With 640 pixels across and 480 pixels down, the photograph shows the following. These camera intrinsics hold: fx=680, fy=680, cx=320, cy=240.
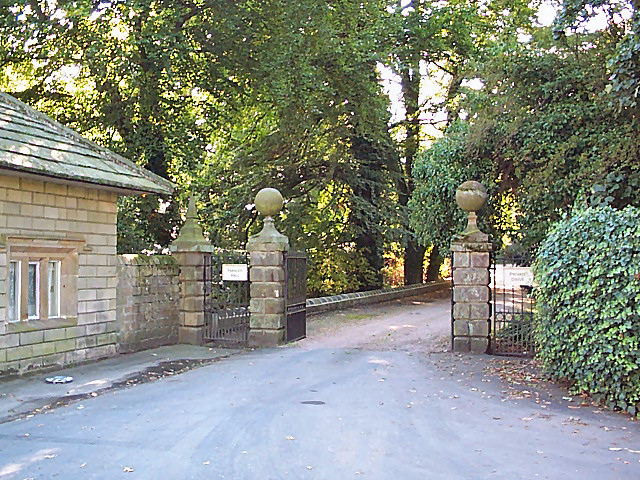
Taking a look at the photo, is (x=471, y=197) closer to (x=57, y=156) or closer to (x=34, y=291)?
(x=57, y=156)

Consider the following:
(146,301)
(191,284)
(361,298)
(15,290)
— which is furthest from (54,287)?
(361,298)

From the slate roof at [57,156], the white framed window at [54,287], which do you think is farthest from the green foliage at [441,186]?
the white framed window at [54,287]

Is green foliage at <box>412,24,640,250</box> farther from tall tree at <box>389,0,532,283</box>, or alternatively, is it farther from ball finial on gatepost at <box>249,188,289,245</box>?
tall tree at <box>389,0,532,283</box>

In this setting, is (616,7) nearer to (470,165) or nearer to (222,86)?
(470,165)

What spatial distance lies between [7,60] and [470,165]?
452 inches

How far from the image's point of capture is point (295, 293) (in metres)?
14.6

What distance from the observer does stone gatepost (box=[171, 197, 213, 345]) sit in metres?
14.4

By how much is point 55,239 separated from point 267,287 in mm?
4335

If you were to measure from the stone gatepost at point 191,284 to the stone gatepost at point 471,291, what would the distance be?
5292mm

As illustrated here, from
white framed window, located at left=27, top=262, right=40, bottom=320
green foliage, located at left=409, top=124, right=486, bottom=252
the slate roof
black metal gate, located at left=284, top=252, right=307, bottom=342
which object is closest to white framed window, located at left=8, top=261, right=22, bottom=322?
white framed window, located at left=27, top=262, right=40, bottom=320

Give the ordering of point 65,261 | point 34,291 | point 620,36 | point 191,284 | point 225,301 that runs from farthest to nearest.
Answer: point 225,301 → point 191,284 → point 620,36 → point 65,261 → point 34,291

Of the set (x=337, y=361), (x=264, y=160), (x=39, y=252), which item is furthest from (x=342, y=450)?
(x=264, y=160)

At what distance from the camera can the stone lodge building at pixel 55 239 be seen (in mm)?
10344

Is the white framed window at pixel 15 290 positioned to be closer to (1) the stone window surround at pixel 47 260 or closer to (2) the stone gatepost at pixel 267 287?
(1) the stone window surround at pixel 47 260
